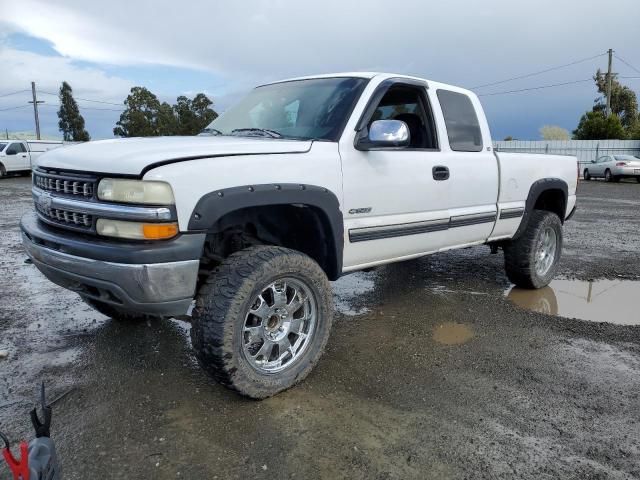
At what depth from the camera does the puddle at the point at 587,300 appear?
4883 mm

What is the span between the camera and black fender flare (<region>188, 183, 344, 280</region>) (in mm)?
2752

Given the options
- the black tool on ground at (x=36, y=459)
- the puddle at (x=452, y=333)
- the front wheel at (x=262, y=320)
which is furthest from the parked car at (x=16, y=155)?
the black tool on ground at (x=36, y=459)

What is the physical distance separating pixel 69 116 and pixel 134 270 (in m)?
64.5

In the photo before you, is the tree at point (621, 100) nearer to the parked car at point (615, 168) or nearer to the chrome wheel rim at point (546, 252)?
the parked car at point (615, 168)

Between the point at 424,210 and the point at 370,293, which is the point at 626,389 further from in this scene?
the point at 370,293

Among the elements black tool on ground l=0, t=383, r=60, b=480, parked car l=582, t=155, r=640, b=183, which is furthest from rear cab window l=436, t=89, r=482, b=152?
parked car l=582, t=155, r=640, b=183

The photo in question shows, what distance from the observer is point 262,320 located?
314cm

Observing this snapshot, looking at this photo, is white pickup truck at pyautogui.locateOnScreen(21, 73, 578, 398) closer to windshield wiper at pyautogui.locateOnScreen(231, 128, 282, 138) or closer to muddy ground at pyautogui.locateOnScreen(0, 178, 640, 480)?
windshield wiper at pyautogui.locateOnScreen(231, 128, 282, 138)

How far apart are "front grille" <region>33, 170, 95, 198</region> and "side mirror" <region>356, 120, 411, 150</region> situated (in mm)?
1708

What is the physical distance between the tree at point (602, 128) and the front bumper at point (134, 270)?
3969cm

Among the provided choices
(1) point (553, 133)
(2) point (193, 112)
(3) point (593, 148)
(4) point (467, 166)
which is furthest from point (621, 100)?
(4) point (467, 166)

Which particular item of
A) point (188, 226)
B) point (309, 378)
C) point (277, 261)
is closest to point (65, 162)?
point (188, 226)

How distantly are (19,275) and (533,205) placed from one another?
5980 millimetres

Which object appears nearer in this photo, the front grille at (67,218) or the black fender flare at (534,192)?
the front grille at (67,218)
